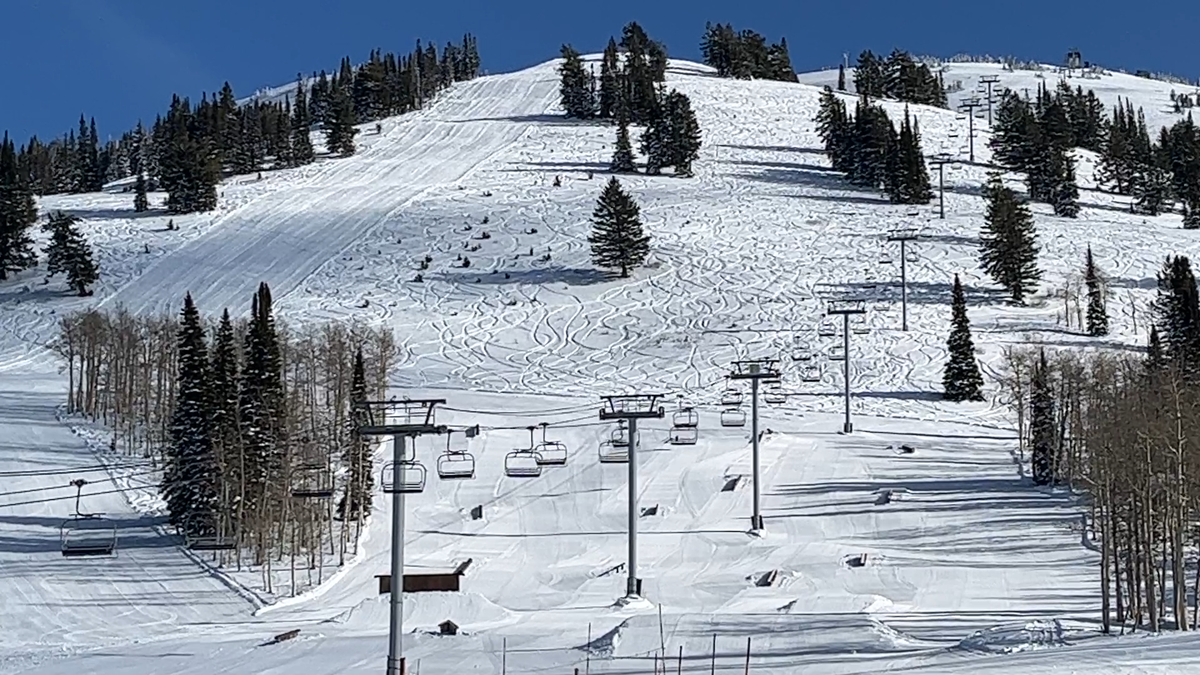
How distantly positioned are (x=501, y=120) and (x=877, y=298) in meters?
84.5

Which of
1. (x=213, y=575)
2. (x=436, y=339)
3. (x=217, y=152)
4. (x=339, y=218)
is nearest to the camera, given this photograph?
(x=213, y=575)

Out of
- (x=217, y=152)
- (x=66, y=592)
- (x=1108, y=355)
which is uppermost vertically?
(x=217, y=152)

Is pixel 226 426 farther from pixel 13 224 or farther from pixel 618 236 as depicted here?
pixel 13 224

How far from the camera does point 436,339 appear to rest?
3135 inches

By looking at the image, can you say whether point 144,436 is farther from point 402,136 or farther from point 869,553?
point 402,136

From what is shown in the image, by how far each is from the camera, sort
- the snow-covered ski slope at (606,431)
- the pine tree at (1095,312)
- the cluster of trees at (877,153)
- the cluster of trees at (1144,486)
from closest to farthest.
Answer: the cluster of trees at (1144,486) → the snow-covered ski slope at (606,431) → the pine tree at (1095,312) → the cluster of trees at (877,153)

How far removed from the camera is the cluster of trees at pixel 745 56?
18588cm

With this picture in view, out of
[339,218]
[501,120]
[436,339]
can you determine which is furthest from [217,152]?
[436,339]

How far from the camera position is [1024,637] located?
26734mm

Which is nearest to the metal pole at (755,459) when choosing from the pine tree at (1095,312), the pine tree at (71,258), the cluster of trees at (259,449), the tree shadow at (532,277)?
the cluster of trees at (259,449)

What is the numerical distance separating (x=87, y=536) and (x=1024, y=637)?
115ft

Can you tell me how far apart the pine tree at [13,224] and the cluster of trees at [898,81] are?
102240 mm

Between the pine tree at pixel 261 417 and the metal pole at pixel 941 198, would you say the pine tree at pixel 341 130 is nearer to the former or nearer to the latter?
the metal pole at pixel 941 198

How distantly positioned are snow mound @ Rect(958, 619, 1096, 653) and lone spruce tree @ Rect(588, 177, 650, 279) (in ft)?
199
